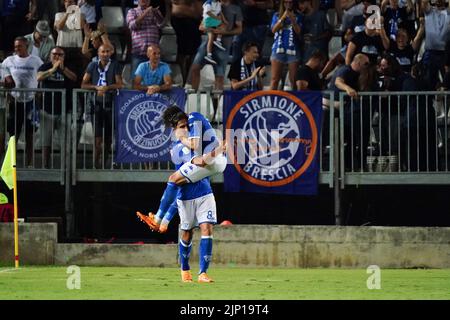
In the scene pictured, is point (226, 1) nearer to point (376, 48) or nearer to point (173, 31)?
point (173, 31)

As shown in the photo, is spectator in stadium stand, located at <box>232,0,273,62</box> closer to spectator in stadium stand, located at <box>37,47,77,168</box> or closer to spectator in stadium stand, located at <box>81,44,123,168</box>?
spectator in stadium stand, located at <box>81,44,123,168</box>

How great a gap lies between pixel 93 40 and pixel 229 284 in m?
8.59

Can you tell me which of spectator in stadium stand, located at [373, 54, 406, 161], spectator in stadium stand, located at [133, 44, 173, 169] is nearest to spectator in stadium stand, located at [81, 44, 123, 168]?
spectator in stadium stand, located at [133, 44, 173, 169]

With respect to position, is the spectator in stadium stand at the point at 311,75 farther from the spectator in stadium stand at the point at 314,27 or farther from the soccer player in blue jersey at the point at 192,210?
the soccer player in blue jersey at the point at 192,210

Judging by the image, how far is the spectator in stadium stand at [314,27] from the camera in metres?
24.1

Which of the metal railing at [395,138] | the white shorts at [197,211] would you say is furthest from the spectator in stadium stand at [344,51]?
the white shorts at [197,211]

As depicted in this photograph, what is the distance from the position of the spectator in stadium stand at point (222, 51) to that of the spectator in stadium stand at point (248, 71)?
0.68 metres

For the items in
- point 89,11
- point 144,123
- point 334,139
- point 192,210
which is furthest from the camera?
point 89,11

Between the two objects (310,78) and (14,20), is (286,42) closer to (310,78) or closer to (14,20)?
(310,78)

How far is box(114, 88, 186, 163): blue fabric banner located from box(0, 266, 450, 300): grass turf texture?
257 centimetres

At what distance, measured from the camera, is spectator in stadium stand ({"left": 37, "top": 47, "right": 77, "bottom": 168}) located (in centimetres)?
2230

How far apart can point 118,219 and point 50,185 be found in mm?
1611

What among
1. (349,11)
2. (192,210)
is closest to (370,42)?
(349,11)

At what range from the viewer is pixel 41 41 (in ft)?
80.3
